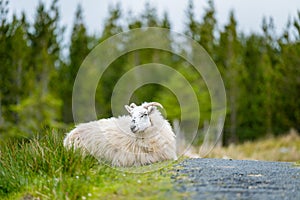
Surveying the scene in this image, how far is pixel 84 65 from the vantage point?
3039cm

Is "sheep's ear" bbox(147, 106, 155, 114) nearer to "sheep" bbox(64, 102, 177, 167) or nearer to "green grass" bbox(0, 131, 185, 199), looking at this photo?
"sheep" bbox(64, 102, 177, 167)

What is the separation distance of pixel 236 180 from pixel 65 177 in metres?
2.61

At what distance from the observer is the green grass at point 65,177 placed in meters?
7.07

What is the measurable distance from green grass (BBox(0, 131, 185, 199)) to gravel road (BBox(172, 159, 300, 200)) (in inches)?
11.1

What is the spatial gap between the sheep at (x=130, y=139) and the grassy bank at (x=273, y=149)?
9.29 meters

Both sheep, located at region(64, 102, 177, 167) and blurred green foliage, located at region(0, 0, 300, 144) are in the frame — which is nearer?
sheep, located at region(64, 102, 177, 167)

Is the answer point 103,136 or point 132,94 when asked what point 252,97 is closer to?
point 132,94

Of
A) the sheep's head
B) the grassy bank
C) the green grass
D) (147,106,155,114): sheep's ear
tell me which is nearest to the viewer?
the green grass

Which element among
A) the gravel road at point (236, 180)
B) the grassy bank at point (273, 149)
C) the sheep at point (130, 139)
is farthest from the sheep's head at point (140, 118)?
the grassy bank at point (273, 149)

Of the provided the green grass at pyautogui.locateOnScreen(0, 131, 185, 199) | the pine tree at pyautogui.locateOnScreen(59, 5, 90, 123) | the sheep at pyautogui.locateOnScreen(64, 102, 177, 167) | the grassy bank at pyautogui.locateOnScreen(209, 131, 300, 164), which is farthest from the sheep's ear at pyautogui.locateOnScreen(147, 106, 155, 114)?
the pine tree at pyautogui.locateOnScreen(59, 5, 90, 123)

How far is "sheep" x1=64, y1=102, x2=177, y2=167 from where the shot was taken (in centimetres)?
930

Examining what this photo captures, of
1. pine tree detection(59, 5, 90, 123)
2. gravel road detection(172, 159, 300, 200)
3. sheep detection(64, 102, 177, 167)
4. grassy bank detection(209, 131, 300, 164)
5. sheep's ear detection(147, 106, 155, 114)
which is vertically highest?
pine tree detection(59, 5, 90, 123)

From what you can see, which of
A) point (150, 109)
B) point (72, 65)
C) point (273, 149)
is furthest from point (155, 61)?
point (150, 109)

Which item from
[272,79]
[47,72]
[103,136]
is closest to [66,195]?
[103,136]
